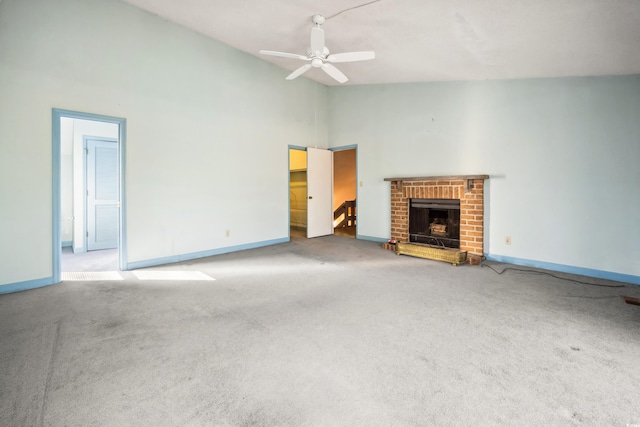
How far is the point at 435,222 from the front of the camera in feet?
16.5

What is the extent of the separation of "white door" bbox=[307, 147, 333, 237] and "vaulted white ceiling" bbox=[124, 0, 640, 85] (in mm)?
2062

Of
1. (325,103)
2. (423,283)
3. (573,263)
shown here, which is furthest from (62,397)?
(325,103)

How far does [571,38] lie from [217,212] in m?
4.77

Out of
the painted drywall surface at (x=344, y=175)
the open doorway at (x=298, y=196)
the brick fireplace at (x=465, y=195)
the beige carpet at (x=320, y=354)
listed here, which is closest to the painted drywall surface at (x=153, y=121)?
the beige carpet at (x=320, y=354)

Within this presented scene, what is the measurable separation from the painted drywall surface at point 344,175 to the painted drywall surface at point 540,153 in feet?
10.7

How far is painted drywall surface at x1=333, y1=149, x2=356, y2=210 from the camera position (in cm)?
889

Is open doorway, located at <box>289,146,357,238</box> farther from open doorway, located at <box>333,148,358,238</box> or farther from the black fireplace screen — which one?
the black fireplace screen

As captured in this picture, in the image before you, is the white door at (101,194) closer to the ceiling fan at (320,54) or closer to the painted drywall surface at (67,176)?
the painted drywall surface at (67,176)

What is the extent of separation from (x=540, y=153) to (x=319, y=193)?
388 cm

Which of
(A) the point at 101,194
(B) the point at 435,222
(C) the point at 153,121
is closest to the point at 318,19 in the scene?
(C) the point at 153,121

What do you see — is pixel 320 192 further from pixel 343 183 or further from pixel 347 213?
pixel 343 183

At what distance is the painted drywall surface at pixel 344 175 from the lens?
8.89 metres

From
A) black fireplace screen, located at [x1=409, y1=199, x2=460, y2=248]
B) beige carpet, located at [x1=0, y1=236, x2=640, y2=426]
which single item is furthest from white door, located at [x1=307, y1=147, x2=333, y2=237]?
beige carpet, located at [x1=0, y1=236, x2=640, y2=426]

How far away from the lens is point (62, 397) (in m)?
1.48
